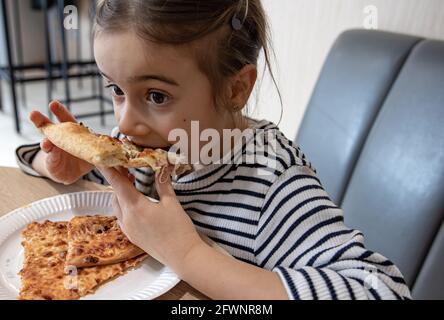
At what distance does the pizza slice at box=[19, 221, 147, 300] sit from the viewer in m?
0.60

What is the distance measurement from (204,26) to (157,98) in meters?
0.16

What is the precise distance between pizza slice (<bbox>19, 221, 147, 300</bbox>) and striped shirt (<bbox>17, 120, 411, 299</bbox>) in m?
0.24

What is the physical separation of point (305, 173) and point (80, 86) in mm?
4192

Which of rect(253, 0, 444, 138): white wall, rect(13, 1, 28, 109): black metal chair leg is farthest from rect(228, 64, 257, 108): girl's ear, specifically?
rect(13, 1, 28, 109): black metal chair leg

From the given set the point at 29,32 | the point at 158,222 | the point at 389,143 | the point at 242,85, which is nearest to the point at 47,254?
the point at 158,222

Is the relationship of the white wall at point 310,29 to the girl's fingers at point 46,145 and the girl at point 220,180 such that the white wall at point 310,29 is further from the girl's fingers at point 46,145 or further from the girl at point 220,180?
the girl's fingers at point 46,145

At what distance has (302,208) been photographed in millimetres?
755

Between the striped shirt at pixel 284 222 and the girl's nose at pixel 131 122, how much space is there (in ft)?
0.67

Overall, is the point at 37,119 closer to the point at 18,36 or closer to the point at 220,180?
the point at 220,180

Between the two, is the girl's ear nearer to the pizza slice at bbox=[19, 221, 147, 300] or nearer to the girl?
the girl

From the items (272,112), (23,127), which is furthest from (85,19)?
(272,112)

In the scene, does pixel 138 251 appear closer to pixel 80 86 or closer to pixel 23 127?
pixel 23 127

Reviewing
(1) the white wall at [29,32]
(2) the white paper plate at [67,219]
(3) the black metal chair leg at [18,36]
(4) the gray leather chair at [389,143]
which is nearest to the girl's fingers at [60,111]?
(2) the white paper plate at [67,219]

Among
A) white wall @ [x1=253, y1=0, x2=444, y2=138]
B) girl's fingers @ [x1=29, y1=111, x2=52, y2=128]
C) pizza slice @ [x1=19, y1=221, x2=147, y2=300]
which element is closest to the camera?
pizza slice @ [x1=19, y1=221, x2=147, y2=300]
